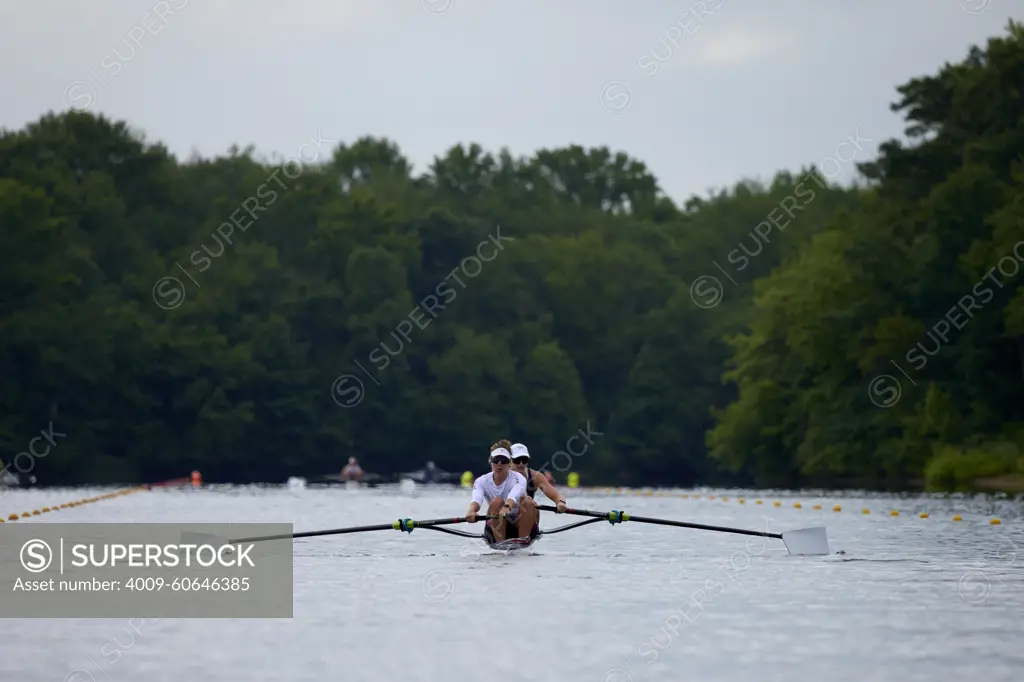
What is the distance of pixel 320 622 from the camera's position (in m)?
16.5

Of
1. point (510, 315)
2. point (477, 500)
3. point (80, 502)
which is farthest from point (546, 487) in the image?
point (510, 315)

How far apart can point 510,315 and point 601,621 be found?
8016 cm

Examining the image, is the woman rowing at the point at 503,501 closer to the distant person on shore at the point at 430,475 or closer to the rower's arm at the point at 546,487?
the rower's arm at the point at 546,487

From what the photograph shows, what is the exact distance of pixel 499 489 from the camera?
80.7 ft

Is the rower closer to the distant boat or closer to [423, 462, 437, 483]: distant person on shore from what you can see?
the distant boat

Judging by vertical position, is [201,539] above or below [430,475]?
below

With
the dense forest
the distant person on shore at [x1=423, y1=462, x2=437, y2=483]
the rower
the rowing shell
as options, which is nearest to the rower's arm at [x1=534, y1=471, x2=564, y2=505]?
the rower

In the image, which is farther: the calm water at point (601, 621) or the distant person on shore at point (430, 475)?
the distant person on shore at point (430, 475)

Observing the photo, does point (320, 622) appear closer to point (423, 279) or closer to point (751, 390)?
point (751, 390)

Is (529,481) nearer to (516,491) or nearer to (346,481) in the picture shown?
(516,491)

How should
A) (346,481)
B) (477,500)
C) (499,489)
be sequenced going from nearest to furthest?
(477,500) → (499,489) → (346,481)

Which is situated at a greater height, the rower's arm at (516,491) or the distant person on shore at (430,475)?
the distant person on shore at (430,475)

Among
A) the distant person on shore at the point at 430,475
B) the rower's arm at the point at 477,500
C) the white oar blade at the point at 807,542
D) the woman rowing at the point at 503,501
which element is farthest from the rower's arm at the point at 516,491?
the distant person on shore at the point at 430,475

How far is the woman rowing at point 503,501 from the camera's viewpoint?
2416 cm
